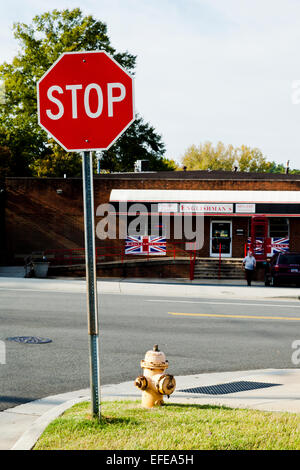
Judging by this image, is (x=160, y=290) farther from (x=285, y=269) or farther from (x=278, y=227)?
(x=278, y=227)

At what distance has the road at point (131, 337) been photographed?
8.20m

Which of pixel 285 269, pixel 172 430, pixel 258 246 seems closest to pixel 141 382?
pixel 172 430

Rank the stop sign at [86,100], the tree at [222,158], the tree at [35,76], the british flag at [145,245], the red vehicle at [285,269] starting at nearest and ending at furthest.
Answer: the stop sign at [86,100], the red vehicle at [285,269], the british flag at [145,245], the tree at [35,76], the tree at [222,158]

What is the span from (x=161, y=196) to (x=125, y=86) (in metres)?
23.7

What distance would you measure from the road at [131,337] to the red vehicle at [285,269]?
585 centimetres

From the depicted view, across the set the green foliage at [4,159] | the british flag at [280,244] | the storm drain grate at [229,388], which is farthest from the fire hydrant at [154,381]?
the green foliage at [4,159]

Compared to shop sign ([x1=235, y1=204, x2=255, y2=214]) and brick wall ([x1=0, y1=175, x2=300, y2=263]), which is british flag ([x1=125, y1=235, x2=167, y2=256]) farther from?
shop sign ([x1=235, y1=204, x2=255, y2=214])

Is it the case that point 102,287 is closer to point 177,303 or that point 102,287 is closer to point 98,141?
point 177,303

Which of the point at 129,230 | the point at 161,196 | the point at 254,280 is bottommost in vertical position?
the point at 254,280

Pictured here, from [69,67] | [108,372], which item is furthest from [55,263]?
[69,67]

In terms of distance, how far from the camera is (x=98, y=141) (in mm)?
4723

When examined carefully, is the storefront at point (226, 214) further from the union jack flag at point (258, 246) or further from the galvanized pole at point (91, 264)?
the galvanized pole at point (91, 264)

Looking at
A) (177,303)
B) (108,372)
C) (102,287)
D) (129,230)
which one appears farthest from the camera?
(129,230)
